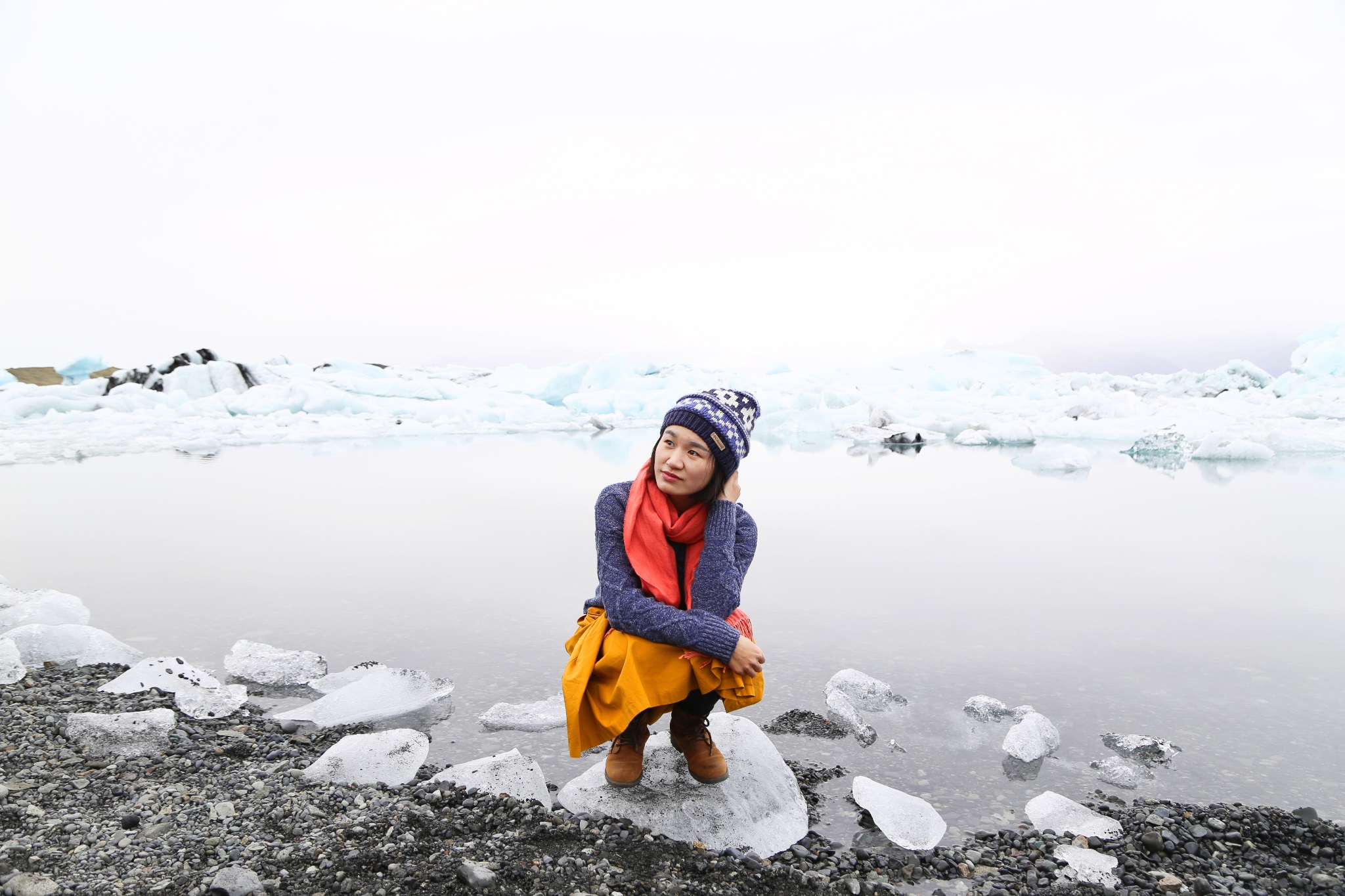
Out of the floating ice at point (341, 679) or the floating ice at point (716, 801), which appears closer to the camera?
the floating ice at point (716, 801)

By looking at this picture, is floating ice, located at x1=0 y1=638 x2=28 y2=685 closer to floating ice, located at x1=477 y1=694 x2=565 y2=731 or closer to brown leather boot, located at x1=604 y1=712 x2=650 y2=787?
floating ice, located at x1=477 y1=694 x2=565 y2=731

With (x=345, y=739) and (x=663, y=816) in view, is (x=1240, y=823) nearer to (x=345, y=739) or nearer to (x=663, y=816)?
(x=663, y=816)

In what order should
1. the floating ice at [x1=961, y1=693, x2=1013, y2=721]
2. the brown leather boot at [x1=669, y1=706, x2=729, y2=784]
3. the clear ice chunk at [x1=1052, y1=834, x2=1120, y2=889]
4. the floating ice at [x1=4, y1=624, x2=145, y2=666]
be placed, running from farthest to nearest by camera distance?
1. the floating ice at [x1=4, y1=624, x2=145, y2=666]
2. the floating ice at [x1=961, y1=693, x2=1013, y2=721]
3. the brown leather boot at [x1=669, y1=706, x2=729, y2=784]
4. the clear ice chunk at [x1=1052, y1=834, x2=1120, y2=889]

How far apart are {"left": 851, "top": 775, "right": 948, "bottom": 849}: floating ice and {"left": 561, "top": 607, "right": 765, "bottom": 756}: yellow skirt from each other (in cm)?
33

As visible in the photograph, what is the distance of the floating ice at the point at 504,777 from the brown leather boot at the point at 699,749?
34 centimetres

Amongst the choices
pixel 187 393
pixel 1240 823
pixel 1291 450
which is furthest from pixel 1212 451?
pixel 187 393

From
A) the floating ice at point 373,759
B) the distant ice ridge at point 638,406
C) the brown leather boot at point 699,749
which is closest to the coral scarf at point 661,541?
the brown leather boot at point 699,749

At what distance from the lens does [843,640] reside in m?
2.74

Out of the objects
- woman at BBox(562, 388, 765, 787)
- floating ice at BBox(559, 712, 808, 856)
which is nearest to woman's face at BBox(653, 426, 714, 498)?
woman at BBox(562, 388, 765, 787)

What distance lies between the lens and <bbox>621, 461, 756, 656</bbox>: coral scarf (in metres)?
1.77

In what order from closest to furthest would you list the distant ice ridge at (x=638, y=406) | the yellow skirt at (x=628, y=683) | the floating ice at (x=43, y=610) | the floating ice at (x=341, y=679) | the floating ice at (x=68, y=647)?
1. the yellow skirt at (x=628, y=683)
2. the floating ice at (x=341, y=679)
3. the floating ice at (x=68, y=647)
4. the floating ice at (x=43, y=610)
5. the distant ice ridge at (x=638, y=406)

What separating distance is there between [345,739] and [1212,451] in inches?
455

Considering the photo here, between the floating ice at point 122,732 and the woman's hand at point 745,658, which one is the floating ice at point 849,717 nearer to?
the woman's hand at point 745,658

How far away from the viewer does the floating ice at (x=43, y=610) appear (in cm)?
262
